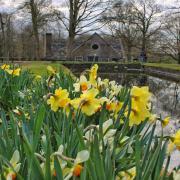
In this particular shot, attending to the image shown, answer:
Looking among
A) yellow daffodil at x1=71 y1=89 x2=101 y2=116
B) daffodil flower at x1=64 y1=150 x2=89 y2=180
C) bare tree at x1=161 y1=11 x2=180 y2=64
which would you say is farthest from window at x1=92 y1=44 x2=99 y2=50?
daffodil flower at x1=64 y1=150 x2=89 y2=180

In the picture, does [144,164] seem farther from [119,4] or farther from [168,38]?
[168,38]

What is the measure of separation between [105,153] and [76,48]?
4618cm

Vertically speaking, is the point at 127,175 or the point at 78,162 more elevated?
the point at 78,162

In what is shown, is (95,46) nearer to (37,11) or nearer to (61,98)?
(37,11)

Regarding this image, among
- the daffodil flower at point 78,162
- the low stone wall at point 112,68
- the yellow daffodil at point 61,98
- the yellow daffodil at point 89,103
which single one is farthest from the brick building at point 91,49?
the daffodil flower at point 78,162

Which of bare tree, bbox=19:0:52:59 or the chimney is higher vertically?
bare tree, bbox=19:0:52:59

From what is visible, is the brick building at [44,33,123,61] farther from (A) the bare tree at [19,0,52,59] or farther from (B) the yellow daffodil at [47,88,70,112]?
(B) the yellow daffodil at [47,88,70,112]

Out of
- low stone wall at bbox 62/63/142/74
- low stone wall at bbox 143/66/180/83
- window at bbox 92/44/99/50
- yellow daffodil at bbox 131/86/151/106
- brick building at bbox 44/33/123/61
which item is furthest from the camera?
window at bbox 92/44/99/50

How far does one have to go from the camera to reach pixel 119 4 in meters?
31.7

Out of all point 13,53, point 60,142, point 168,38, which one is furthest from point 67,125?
point 13,53

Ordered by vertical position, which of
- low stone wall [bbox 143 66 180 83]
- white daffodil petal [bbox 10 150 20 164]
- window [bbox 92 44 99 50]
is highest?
window [bbox 92 44 99 50]

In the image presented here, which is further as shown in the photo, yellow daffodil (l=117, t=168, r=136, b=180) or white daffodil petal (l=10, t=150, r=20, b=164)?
yellow daffodil (l=117, t=168, r=136, b=180)

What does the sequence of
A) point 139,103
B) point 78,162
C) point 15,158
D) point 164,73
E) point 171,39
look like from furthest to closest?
point 171,39
point 164,73
point 139,103
point 15,158
point 78,162

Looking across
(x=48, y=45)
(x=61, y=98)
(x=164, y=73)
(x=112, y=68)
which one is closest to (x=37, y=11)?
(x=112, y=68)
